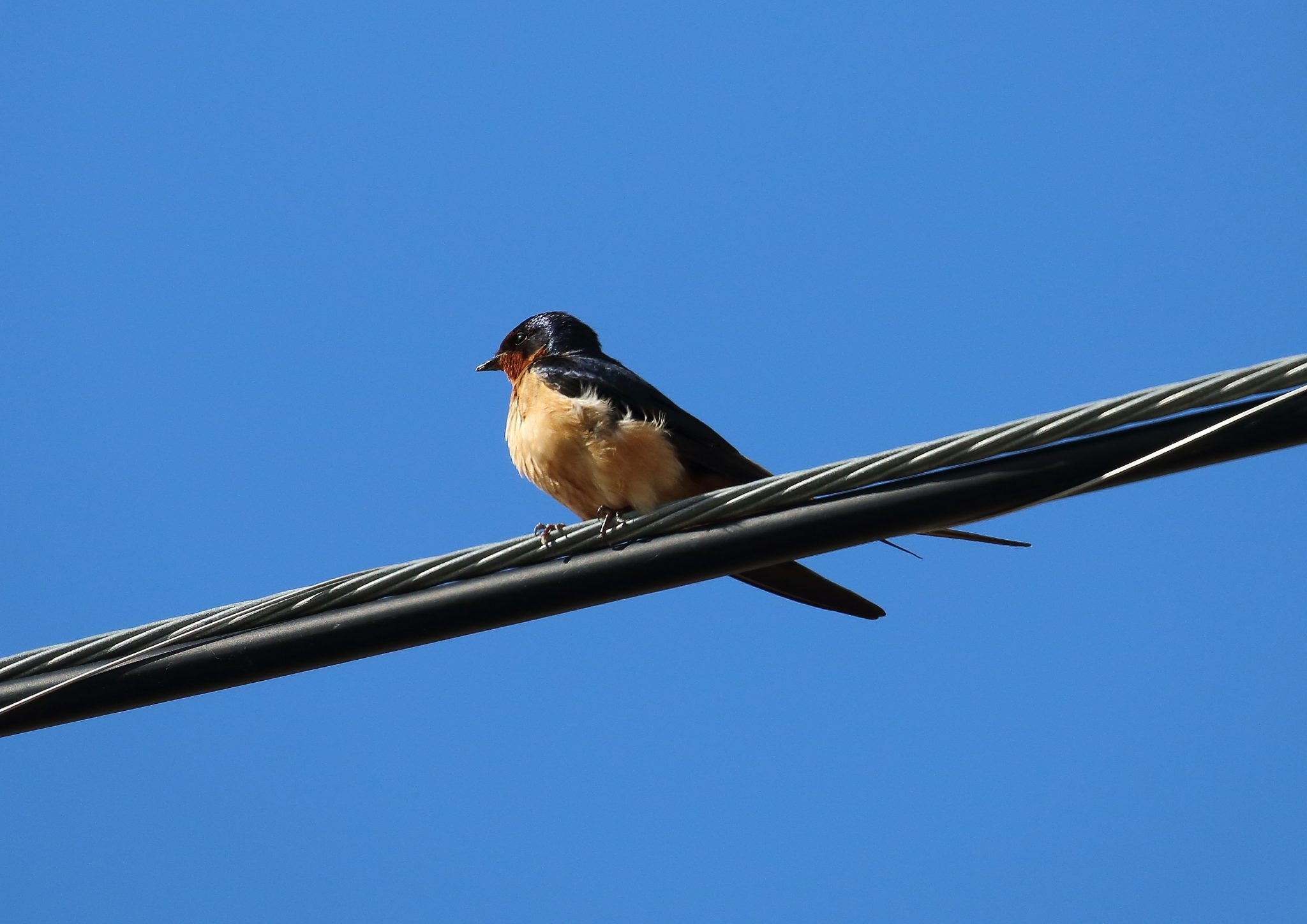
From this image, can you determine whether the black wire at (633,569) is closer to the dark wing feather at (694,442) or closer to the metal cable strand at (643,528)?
the metal cable strand at (643,528)

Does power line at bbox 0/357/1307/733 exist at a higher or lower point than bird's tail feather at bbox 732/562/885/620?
lower

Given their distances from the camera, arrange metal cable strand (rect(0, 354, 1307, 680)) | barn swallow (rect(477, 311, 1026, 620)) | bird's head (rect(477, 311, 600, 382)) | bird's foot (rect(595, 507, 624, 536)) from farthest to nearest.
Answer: bird's head (rect(477, 311, 600, 382))
barn swallow (rect(477, 311, 1026, 620))
bird's foot (rect(595, 507, 624, 536))
metal cable strand (rect(0, 354, 1307, 680))

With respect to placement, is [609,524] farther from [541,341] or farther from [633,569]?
[541,341]

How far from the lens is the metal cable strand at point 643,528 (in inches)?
149

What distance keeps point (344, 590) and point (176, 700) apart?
2.25 feet

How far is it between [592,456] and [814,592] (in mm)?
1231

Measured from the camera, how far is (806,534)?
409 cm

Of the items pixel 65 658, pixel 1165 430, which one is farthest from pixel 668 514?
pixel 65 658

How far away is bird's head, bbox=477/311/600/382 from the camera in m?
8.30

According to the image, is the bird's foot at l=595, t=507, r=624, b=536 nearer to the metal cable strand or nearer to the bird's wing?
the metal cable strand

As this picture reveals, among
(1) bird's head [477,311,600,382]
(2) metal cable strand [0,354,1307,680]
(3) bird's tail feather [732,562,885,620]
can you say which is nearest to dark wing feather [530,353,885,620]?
(3) bird's tail feather [732,562,885,620]

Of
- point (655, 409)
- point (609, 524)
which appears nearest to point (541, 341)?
point (655, 409)

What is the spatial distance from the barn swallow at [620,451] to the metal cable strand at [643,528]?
1.62 m

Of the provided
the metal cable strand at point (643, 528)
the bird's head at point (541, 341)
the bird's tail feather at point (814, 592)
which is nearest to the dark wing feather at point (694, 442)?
the bird's tail feather at point (814, 592)
